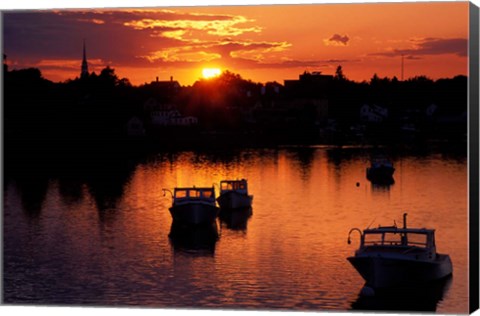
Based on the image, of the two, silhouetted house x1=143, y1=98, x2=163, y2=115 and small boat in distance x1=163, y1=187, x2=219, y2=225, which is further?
silhouetted house x1=143, y1=98, x2=163, y2=115

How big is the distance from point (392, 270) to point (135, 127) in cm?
2745

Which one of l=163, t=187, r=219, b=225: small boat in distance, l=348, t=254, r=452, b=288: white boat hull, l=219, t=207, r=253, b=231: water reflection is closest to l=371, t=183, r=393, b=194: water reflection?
l=219, t=207, r=253, b=231: water reflection

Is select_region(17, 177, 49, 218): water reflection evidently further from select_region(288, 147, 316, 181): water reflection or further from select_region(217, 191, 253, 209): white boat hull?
select_region(288, 147, 316, 181): water reflection

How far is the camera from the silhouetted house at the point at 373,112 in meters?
35.3

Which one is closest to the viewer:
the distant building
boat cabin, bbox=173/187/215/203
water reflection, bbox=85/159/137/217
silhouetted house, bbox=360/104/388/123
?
silhouetted house, bbox=360/104/388/123

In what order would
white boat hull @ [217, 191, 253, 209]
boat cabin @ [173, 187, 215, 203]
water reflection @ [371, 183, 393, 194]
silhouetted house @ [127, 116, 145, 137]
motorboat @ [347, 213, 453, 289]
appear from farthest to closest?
water reflection @ [371, 183, 393, 194] < silhouetted house @ [127, 116, 145, 137] < white boat hull @ [217, 191, 253, 209] < boat cabin @ [173, 187, 215, 203] < motorboat @ [347, 213, 453, 289]

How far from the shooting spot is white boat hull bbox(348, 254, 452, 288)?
23969mm

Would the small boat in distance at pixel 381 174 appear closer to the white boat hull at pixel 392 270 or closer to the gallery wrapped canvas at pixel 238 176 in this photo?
the gallery wrapped canvas at pixel 238 176

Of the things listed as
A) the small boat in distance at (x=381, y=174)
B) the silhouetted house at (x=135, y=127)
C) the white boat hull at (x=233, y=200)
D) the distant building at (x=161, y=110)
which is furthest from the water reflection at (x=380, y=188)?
the silhouetted house at (x=135, y=127)

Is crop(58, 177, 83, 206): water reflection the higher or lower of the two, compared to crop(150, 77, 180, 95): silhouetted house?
lower

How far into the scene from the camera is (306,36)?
26.0 metres

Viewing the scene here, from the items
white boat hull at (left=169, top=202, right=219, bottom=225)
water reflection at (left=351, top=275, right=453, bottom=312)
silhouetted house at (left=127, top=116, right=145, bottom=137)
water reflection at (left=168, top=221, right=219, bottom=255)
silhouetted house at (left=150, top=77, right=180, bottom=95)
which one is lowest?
water reflection at (left=351, top=275, right=453, bottom=312)

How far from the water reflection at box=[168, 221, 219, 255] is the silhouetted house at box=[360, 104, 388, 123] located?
6.55 meters

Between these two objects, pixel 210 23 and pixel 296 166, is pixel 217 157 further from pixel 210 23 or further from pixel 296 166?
pixel 210 23
